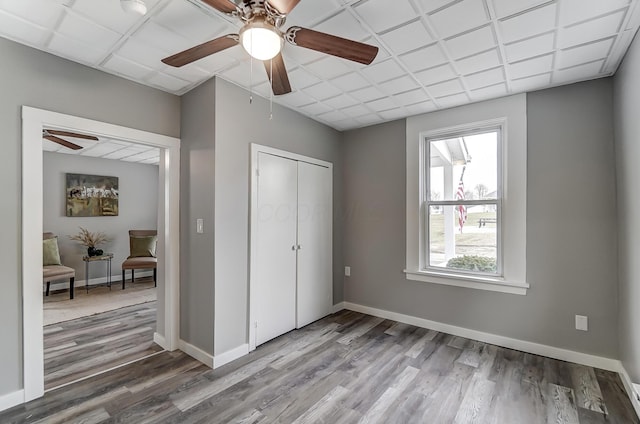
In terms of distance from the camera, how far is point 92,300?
452 centimetres

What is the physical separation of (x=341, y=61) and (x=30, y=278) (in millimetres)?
2723

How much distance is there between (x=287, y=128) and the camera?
130 inches

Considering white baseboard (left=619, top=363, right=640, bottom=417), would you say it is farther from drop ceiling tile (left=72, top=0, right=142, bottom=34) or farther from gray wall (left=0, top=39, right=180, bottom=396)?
gray wall (left=0, top=39, right=180, bottom=396)

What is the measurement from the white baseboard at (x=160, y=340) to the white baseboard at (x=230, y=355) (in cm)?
70

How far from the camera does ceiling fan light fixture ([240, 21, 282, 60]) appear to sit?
147 cm

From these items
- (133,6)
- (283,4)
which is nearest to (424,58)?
(283,4)

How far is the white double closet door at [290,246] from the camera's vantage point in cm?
300

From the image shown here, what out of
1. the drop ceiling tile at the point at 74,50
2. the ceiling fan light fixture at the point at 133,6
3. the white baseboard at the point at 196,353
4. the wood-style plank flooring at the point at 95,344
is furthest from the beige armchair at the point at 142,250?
the ceiling fan light fixture at the point at 133,6

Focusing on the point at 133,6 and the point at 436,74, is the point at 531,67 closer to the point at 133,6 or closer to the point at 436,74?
the point at 436,74

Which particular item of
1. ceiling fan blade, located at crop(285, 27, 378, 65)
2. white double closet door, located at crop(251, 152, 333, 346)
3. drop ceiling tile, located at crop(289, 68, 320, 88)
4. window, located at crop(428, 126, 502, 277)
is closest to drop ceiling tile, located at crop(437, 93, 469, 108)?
window, located at crop(428, 126, 502, 277)

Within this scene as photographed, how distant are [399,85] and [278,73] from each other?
1303mm

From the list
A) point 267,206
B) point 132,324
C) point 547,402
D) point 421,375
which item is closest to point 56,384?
point 132,324

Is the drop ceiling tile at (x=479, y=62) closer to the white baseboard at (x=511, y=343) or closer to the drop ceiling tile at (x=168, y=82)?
the drop ceiling tile at (x=168, y=82)

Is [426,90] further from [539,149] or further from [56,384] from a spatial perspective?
[56,384]
